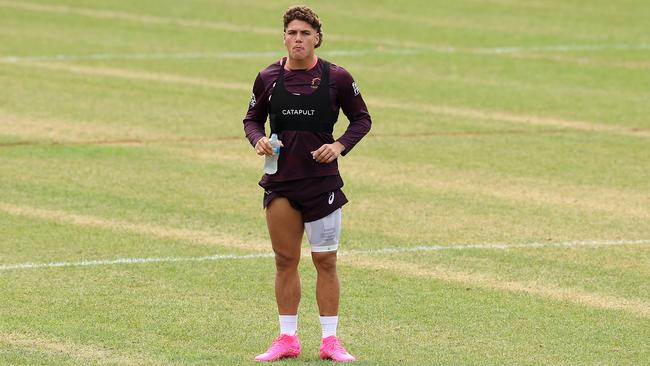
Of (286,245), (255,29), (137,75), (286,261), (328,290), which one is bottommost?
(137,75)

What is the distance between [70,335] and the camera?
9.86 meters

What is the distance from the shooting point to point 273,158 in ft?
29.8

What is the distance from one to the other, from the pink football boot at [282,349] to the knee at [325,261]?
479mm

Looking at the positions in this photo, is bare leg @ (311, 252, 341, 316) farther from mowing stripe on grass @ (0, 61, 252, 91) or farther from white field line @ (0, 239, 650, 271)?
mowing stripe on grass @ (0, 61, 252, 91)

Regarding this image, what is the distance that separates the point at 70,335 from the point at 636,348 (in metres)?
3.71

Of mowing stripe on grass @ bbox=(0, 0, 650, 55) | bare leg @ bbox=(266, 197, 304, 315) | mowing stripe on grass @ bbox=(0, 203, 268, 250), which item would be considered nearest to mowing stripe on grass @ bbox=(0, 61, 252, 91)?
mowing stripe on grass @ bbox=(0, 0, 650, 55)

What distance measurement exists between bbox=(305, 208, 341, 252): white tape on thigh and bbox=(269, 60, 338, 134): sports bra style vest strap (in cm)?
56

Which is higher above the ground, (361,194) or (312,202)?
(312,202)

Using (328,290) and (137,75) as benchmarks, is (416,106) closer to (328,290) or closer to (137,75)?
(137,75)

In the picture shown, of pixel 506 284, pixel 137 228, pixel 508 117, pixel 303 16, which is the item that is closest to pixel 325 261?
pixel 303 16

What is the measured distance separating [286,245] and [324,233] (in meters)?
0.25

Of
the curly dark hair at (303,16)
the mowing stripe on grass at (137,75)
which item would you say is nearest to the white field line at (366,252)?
the curly dark hair at (303,16)

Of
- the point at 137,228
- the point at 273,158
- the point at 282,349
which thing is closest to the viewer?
the point at 273,158

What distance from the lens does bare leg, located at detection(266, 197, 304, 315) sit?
9219mm
